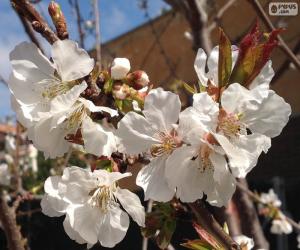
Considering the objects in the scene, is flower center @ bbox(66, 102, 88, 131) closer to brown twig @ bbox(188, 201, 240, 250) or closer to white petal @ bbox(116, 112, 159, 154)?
white petal @ bbox(116, 112, 159, 154)

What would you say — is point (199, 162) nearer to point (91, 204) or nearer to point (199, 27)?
point (91, 204)

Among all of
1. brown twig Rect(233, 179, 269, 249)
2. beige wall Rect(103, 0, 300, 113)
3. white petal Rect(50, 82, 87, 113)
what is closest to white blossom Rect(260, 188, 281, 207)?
beige wall Rect(103, 0, 300, 113)

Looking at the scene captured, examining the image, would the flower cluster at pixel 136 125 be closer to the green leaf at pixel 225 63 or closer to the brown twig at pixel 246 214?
the green leaf at pixel 225 63

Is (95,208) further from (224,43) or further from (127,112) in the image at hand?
(224,43)

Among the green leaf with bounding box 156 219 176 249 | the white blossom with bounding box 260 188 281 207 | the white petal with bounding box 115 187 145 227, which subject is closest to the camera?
the white petal with bounding box 115 187 145 227

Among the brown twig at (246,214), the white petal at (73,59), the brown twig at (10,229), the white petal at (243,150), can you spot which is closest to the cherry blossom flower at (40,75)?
the white petal at (73,59)

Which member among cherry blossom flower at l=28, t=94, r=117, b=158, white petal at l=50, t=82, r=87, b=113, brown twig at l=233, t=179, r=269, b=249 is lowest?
brown twig at l=233, t=179, r=269, b=249

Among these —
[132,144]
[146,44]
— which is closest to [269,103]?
[132,144]
